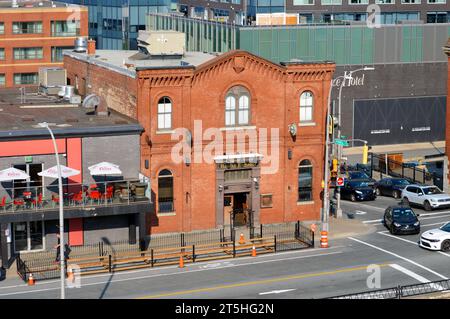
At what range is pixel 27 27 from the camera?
111688 mm

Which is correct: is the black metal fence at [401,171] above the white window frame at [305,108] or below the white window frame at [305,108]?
below

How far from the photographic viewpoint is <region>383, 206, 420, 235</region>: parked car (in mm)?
57031

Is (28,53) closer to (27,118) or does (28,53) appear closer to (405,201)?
(27,118)

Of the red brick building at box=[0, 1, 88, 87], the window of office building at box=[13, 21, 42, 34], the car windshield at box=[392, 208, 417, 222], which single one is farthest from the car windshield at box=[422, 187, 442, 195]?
the window of office building at box=[13, 21, 42, 34]

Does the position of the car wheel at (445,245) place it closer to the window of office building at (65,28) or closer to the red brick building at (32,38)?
the red brick building at (32,38)

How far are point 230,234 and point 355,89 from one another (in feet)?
132

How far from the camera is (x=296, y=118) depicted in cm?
5947

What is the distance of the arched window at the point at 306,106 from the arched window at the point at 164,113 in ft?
27.3

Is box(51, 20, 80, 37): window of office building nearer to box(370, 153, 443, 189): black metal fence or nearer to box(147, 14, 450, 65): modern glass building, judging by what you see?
box(147, 14, 450, 65): modern glass building

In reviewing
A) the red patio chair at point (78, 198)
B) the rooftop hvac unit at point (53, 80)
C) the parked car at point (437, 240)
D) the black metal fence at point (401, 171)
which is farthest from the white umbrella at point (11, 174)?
the black metal fence at point (401, 171)

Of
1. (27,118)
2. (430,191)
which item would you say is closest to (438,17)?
(430,191)

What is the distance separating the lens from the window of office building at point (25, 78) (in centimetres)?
11062

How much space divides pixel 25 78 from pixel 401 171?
49.2m

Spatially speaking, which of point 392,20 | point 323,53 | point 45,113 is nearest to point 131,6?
point 392,20
